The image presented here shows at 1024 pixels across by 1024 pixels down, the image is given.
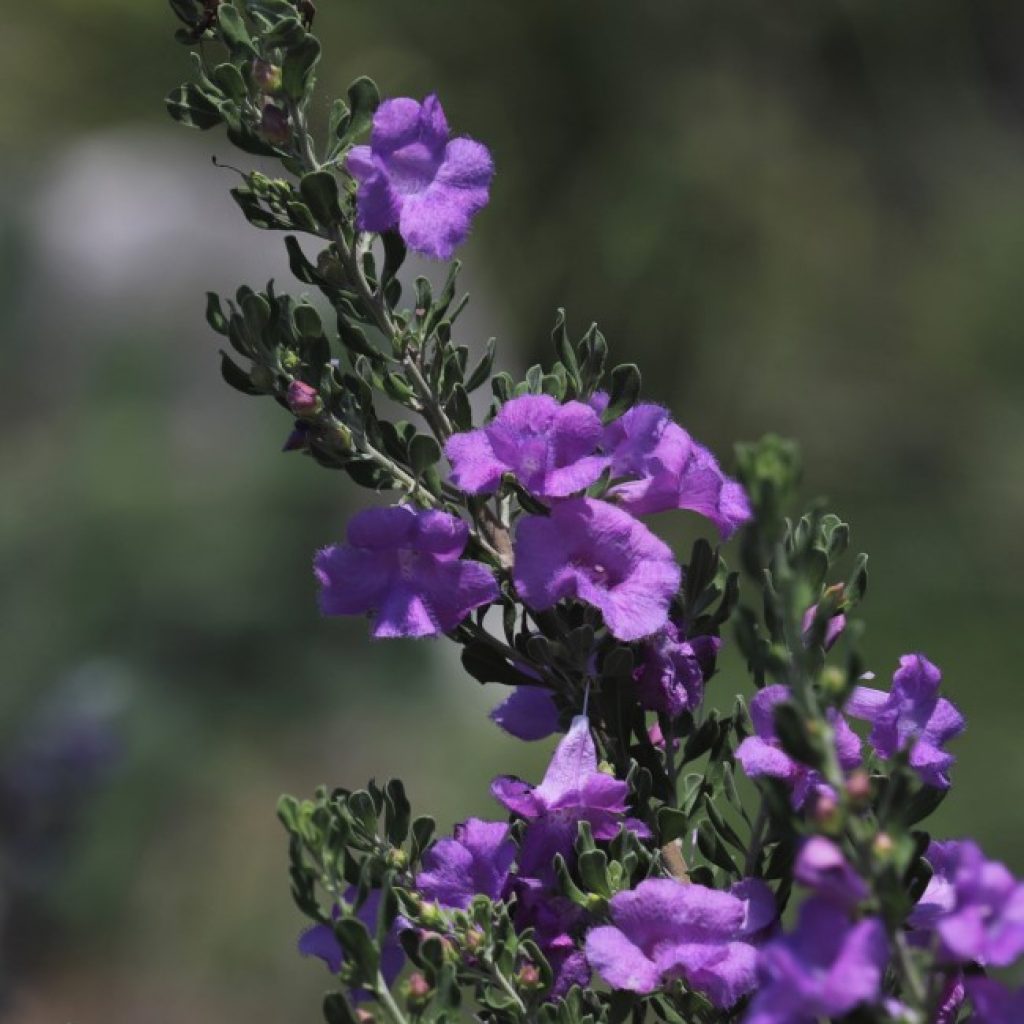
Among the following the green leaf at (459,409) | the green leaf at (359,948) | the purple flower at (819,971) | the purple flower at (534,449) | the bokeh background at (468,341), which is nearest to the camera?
the purple flower at (819,971)

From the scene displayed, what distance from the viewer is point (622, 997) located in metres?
0.59

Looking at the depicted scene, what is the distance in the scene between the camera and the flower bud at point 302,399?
0.67 meters

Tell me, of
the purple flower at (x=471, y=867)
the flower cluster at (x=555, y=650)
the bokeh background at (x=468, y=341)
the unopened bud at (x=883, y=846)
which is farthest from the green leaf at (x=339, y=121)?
the bokeh background at (x=468, y=341)

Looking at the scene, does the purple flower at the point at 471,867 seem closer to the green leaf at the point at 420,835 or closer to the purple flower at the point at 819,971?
the green leaf at the point at 420,835

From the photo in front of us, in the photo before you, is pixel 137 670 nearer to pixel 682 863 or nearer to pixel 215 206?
pixel 215 206

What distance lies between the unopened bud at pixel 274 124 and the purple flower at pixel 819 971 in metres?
0.43

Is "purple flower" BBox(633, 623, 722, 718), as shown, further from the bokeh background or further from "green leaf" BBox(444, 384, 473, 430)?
the bokeh background

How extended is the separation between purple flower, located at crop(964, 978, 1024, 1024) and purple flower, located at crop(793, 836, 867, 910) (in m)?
0.05

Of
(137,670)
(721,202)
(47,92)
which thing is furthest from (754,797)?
(47,92)

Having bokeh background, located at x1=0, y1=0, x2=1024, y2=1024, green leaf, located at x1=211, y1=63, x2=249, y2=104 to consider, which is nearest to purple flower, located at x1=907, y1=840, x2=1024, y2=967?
green leaf, located at x1=211, y1=63, x2=249, y2=104

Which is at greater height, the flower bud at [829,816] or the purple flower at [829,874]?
the flower bud at [829,816]

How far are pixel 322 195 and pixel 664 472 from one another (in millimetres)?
195

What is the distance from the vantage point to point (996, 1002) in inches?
17.8

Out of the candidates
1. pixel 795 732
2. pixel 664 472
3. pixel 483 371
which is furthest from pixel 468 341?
pixel 795 732
